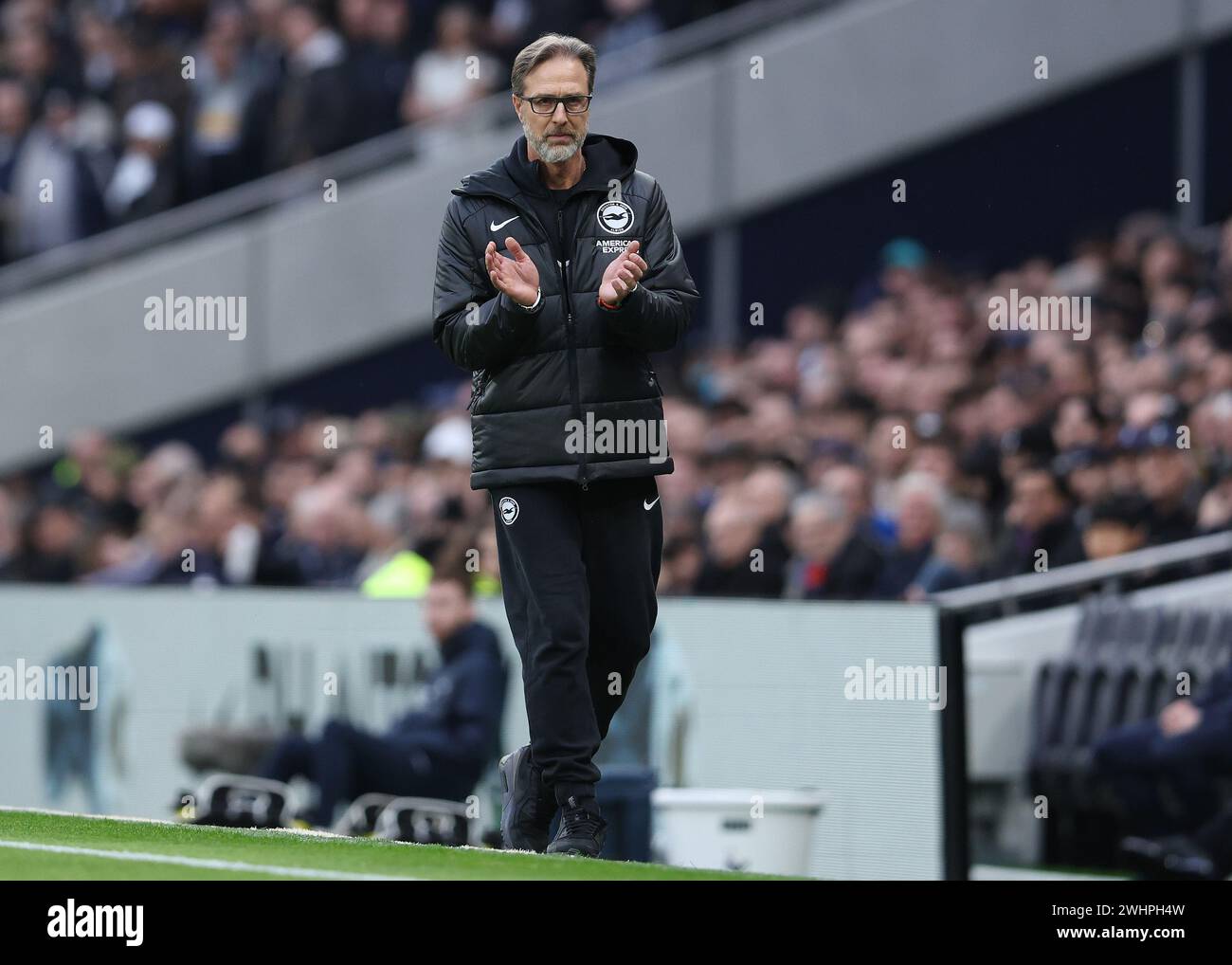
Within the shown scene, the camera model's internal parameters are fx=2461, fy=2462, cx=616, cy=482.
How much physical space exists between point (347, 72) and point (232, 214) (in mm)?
1266

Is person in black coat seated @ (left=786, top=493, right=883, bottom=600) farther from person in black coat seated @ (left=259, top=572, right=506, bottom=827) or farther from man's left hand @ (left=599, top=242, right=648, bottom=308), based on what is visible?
man's left hand @ (left=599, top=242, right=648, bottom=308)

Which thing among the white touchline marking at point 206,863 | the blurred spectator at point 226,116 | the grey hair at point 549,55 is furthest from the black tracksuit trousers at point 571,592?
the blurred spectator at point 226,116

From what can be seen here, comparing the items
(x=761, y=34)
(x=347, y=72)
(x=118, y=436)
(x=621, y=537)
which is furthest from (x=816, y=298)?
(x=621, y=537)

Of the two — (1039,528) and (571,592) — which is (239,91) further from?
(571,592)

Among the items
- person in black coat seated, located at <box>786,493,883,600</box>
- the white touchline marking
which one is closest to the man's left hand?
the white touchline marking

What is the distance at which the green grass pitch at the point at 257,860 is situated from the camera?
5.43m

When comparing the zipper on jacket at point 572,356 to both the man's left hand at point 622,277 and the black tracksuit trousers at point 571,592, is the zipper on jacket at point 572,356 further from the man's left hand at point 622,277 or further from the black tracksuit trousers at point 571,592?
the man's left hand at point 622,277

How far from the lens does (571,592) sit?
20.3 ft

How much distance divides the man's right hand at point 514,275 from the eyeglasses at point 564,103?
362mm

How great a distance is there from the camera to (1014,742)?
11.0m

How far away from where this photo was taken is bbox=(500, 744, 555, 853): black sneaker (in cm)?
641

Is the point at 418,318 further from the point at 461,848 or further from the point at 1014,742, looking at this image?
the point at 461,848

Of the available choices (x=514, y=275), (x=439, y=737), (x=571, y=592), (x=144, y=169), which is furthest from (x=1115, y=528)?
(x=144, y=169)
